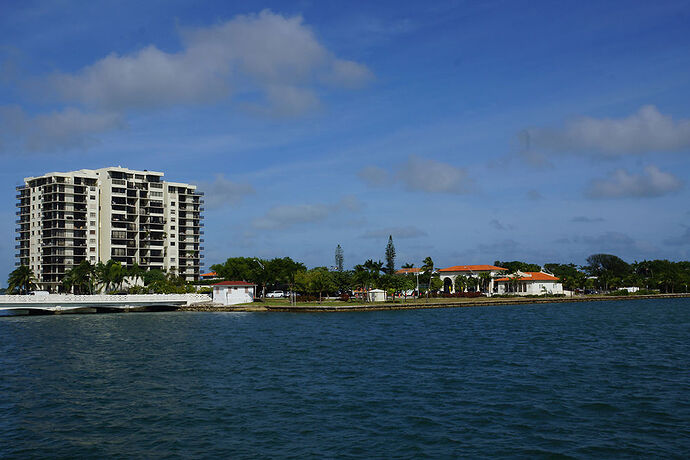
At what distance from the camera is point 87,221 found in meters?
185

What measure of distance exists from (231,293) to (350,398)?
113 meters

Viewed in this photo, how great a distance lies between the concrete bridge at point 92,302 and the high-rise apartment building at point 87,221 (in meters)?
46.6

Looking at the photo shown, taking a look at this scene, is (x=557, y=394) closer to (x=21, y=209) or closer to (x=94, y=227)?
(x=94, y=227)

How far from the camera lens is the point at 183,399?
35.3 metres

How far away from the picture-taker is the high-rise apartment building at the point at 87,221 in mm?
181375

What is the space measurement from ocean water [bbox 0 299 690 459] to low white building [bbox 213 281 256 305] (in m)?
74.0

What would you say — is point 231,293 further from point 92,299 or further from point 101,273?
point 101,273

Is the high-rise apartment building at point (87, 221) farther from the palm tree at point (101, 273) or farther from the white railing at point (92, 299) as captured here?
the white railing at point (92, 299)

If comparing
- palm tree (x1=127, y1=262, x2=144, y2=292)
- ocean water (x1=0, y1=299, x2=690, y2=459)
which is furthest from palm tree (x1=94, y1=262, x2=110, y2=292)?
ocean water (x1=0, y1=299, x2=690, y2=459)

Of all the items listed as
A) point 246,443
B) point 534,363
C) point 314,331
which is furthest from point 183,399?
point 314,331

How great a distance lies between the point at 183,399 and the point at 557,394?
23764mm

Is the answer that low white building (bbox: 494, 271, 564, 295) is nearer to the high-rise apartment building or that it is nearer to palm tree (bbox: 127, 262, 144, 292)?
the high-rise apartment building

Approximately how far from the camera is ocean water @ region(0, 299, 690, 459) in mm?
25375

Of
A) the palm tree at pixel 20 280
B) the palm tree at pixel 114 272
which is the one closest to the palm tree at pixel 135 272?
the palm tree at pixel 114 272
